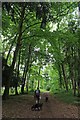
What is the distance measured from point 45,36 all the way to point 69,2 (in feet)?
17.8

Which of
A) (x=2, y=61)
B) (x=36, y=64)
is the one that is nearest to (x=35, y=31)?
(x=2, y=61)

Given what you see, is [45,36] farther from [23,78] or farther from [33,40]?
[23,78]

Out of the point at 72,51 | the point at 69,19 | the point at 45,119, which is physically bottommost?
the point at 45,119

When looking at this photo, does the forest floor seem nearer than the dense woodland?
Yes

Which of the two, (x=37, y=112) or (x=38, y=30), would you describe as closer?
(x=37, y=112)

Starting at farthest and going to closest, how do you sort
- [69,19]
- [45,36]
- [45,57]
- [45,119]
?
[45,57]
[69,19]
[45,36]
[45,119]

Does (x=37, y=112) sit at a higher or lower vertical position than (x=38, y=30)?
lower

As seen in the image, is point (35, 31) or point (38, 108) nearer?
point (38, 108)

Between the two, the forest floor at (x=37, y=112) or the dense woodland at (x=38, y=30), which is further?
the dense woodland at (x=38, y=30)

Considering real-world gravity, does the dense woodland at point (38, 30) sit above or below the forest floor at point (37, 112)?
above

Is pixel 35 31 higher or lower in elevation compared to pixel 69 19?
lower

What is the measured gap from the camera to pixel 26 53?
40.1m

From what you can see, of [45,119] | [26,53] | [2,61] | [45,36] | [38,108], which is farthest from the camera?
[26,53]

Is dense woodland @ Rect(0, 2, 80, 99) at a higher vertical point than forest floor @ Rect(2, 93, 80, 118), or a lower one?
higher
